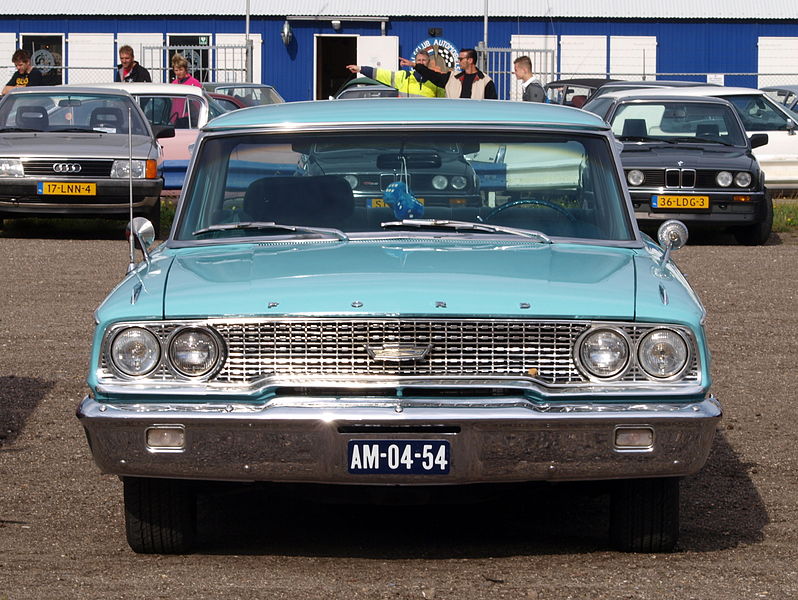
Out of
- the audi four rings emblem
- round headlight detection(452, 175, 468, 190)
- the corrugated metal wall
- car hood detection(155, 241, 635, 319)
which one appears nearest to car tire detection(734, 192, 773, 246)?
the audi four rings emblem

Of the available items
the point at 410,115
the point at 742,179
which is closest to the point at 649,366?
the point at 410,115

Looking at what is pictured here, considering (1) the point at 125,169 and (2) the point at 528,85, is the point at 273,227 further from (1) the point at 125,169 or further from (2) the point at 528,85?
(2) the point at 528,85

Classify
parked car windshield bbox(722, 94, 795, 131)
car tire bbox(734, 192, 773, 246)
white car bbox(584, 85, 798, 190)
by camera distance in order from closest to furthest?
car tire bbox(734, 192, 773, 246) < white car bbox(584, 85, 798, 190) < parked car windshield bbox(722, 94, 795, 131)

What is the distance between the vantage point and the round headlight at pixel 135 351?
483cm

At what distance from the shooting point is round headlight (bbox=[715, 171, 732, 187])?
15703 mm

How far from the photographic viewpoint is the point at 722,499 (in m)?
6.10

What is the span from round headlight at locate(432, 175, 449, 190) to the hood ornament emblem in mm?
1320

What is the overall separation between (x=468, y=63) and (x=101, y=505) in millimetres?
12169

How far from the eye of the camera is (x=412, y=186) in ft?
19.4

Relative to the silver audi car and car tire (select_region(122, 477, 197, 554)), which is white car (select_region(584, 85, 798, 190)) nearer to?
the silver audi car

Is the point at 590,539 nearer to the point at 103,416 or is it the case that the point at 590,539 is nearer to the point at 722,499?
the point at 722,499

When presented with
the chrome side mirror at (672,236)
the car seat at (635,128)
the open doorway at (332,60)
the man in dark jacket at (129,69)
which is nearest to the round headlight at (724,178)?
the car seat at (635,128)

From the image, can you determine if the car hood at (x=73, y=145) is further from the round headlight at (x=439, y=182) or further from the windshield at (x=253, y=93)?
the windshield at (x=253, y=93)

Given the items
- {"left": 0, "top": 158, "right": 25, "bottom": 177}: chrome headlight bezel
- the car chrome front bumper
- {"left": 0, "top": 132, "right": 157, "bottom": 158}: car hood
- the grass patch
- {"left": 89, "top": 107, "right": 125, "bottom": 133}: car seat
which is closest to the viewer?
the car chrome front bumper
